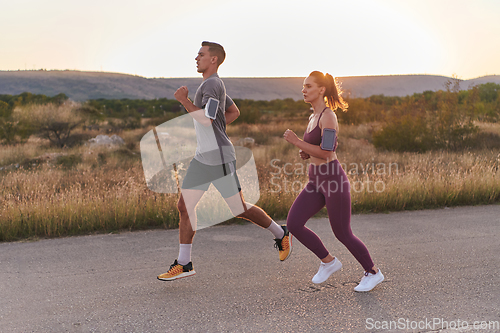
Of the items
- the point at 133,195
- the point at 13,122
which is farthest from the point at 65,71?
the point at 133,195

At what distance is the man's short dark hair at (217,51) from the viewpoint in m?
3.87

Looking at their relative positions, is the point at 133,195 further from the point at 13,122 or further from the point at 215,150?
the point at 13,122

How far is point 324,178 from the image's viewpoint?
3.50 m

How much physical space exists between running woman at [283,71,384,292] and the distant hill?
104071 mm

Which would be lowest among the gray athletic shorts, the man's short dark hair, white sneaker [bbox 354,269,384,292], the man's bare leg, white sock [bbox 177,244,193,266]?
white sneaker [bbox 354,269,384,292]

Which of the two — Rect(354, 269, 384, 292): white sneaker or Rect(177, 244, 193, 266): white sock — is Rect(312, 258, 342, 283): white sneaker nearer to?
Rect(354, 269, 384, 292): white sneaker

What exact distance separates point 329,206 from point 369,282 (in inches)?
31.7

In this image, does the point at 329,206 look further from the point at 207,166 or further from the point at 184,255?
the point at 184,255

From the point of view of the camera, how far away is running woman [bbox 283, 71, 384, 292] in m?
3.37

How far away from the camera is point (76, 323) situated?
3.09 metres

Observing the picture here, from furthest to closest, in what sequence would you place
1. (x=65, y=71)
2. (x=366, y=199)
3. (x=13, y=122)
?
(x=65, y=71) → (x=13, y=122) → (x=366, y=199)

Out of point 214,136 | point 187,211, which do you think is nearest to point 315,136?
point 214,136

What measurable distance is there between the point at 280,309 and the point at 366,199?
447cm

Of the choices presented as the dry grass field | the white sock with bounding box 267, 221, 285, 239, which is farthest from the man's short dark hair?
the dry grass field
